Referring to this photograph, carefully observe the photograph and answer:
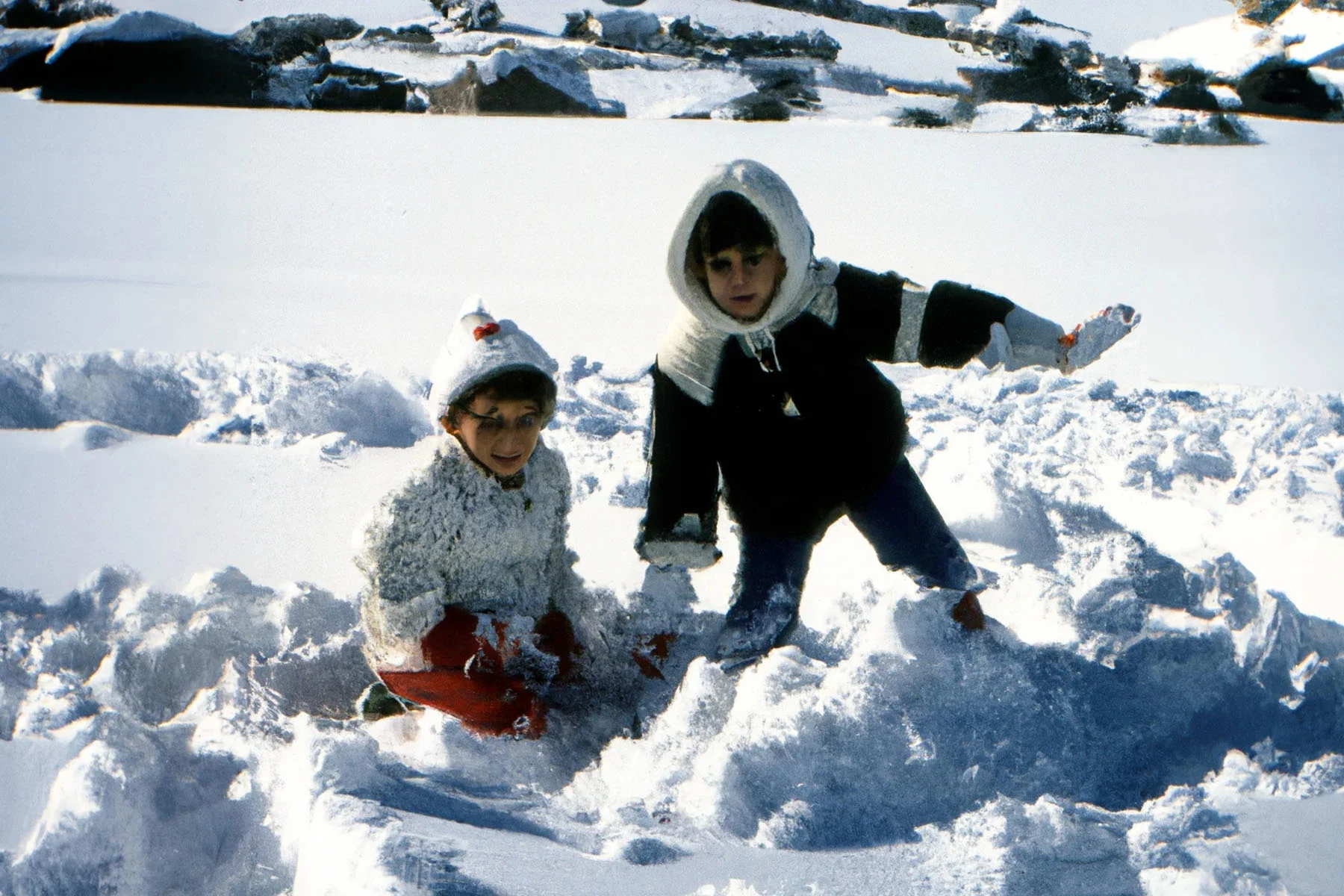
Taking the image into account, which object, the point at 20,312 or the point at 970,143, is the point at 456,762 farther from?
the point at 970,143

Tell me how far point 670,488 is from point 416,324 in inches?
58.4

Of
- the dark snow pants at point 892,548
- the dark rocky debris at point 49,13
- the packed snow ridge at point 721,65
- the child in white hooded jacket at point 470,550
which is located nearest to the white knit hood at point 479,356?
the child in white hooded jacket at point 470,550

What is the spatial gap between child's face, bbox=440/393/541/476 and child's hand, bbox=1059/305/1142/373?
2.77 feet

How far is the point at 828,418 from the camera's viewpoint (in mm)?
1663

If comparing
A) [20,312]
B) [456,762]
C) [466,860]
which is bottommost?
[456,762]

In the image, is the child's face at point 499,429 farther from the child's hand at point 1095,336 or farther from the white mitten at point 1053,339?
the child's hand at point 1095,336

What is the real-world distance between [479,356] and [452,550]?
30 cm

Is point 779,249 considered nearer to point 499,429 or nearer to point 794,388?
point 794,388

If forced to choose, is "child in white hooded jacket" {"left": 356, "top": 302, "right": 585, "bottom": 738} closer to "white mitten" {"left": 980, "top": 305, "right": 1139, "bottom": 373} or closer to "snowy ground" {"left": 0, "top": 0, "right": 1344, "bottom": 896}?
"snowy ground" {"left": 0, "top": 0, "right": 1344, "bottom": 896}

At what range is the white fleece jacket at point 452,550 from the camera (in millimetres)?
1523

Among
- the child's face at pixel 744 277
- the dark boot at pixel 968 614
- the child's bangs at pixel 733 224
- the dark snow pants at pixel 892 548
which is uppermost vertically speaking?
the child's bangs at pixel 733 224

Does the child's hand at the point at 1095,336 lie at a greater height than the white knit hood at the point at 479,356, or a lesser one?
greater

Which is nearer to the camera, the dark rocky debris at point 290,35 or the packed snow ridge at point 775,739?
the packed snow ridge at point 775,739

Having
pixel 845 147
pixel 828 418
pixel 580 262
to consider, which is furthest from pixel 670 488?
pixel 845 147
